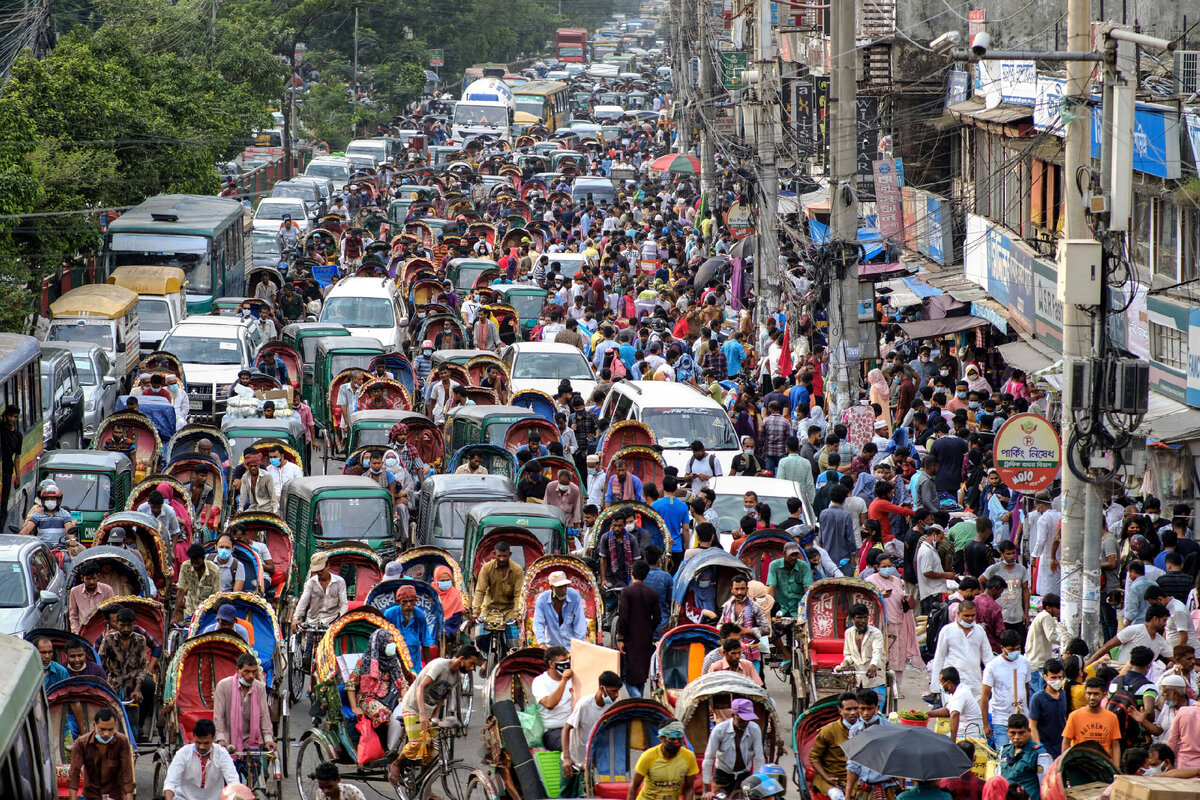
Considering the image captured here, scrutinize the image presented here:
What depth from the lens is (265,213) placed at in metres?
47.8

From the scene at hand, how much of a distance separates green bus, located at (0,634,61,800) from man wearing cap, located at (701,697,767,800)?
13.7ft

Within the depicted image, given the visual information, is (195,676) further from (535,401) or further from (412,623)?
(535,401)

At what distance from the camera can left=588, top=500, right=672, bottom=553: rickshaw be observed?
54.6 feet

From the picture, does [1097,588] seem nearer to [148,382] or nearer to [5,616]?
[5,616]

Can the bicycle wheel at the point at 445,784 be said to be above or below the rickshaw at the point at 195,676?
below

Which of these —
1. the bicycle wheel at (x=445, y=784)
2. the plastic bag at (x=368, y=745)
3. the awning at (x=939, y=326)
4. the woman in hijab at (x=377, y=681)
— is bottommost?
the awning at (x=939, y=326)

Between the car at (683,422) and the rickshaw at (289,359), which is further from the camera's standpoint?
the rickshaw at (289,359)

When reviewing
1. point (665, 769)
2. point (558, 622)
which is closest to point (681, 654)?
point (558, 622)

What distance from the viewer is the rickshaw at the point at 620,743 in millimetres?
11102

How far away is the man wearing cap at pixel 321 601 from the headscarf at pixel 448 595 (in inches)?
34.8

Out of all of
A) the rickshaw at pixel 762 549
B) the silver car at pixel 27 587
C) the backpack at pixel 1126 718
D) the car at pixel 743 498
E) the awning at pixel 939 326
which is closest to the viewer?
the backpack at pixel 1126 718

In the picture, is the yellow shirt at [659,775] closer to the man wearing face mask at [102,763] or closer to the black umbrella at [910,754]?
the black umbrella at [910,754]

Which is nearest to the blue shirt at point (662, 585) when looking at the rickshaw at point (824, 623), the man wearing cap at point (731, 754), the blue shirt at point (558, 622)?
the blue shirt at point (558, 622)

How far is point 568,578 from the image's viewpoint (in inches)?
595
